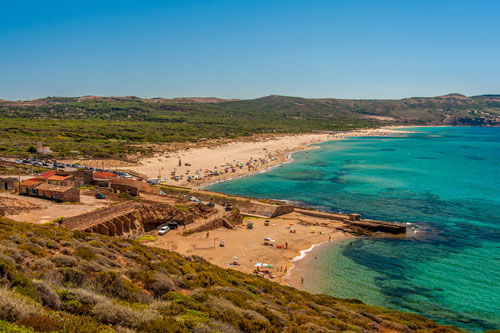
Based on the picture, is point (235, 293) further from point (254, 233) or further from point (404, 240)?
point (404, 240)

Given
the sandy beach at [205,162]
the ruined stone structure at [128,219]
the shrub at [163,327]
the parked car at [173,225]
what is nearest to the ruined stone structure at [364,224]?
the ruined stone structure at [128,219]

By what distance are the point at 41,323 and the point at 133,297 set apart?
458 centimetres

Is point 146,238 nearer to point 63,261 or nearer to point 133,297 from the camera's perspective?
point 63,261

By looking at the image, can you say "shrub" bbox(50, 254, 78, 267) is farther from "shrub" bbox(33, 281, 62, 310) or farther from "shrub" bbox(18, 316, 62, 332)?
"shrub" bbox(18, 316, 62, 332)

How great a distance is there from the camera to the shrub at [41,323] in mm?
8477

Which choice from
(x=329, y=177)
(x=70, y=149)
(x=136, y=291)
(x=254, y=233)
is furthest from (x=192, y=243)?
(x=70, y=149)

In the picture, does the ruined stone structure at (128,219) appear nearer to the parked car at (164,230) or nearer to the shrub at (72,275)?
the parked car at (164,230)

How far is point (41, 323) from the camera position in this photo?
8.66 m

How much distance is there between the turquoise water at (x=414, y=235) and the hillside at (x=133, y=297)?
5.86 m

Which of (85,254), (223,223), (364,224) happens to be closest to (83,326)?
(85,254)

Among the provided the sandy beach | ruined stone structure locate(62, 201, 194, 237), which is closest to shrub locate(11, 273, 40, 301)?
ruined stone structure locate(62, 201, 194, 237)

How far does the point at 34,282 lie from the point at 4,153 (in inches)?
3035

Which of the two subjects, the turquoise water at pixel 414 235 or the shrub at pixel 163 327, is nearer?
the shrub at pixel 163 327

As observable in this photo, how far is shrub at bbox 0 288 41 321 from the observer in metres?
8.68
